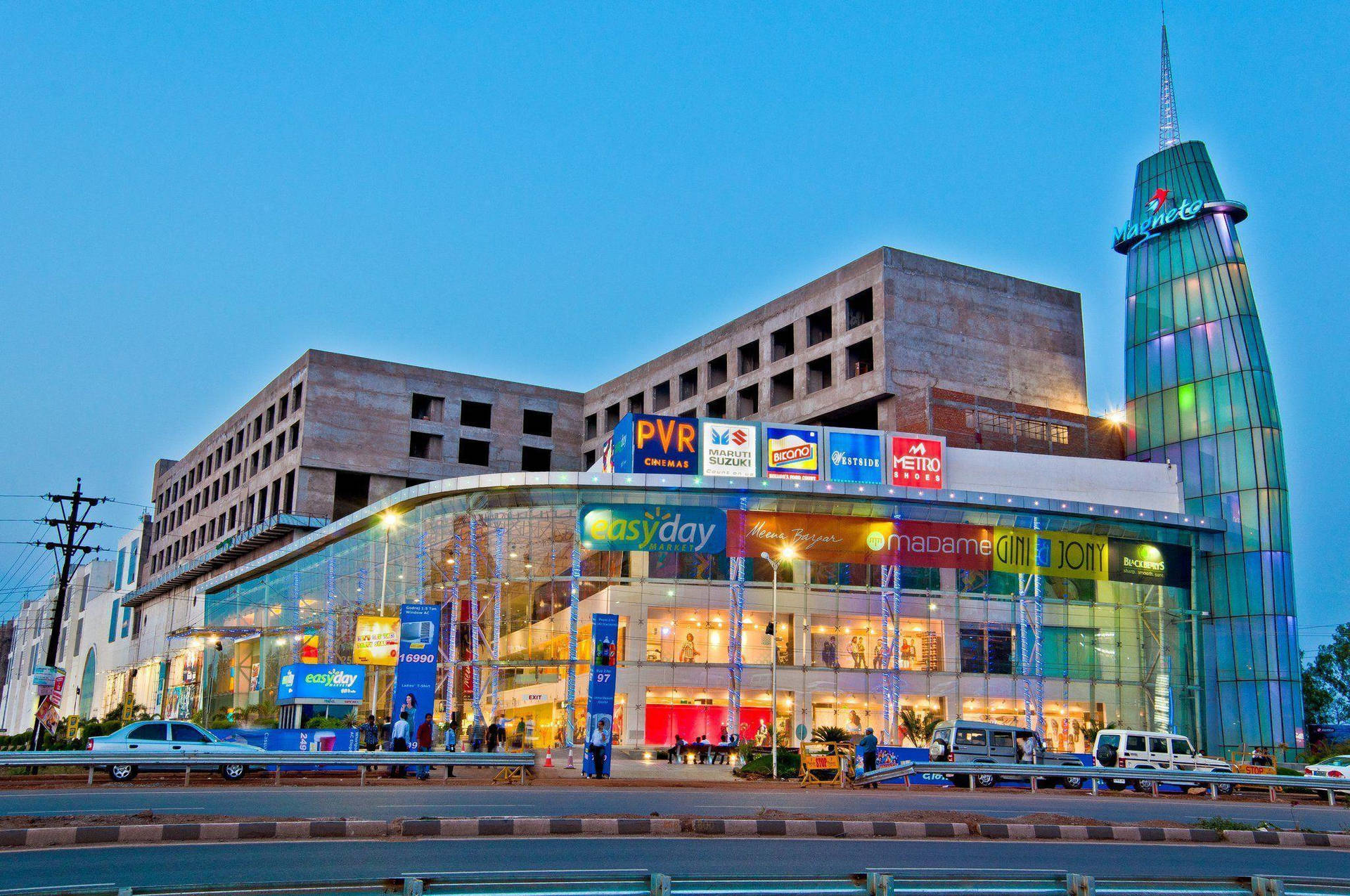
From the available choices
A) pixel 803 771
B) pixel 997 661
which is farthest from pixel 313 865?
pixel 997 661

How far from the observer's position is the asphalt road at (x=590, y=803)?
19.1 m

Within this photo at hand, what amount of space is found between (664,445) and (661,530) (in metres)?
7.73

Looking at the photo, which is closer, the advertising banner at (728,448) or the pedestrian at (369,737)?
the pedestrian at (369,737)

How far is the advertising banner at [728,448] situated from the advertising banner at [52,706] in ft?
88.2

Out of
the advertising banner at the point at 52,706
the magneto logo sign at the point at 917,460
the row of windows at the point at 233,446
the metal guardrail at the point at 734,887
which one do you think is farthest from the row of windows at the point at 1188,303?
the metal guardrail at the point at 734,887

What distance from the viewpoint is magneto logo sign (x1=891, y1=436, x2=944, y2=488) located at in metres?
56.5

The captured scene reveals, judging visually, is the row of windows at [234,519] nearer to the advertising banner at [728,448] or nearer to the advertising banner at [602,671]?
the advertising banner at [728,448]

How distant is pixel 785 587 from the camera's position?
5250 cm

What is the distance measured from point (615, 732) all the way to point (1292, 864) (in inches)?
1422

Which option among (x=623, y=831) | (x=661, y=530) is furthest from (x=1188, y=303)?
(x=623, y=831)

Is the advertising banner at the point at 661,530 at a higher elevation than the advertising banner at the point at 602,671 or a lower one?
higher

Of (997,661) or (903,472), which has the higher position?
(903,472)

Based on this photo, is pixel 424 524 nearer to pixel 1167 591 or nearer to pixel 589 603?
pixel 589 603

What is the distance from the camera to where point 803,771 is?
32.8 metres
